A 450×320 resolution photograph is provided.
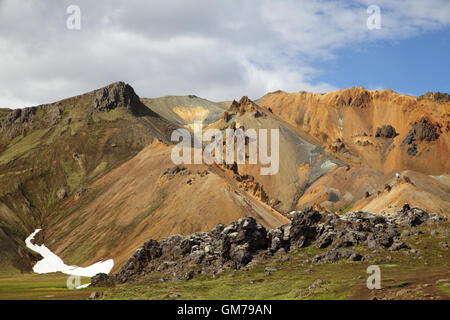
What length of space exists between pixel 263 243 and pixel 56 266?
65.5 metres

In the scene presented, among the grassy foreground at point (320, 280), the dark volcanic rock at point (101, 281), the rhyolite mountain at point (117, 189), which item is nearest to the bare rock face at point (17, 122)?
the rhyolite mountain at point (117, 189)

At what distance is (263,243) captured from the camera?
216ft

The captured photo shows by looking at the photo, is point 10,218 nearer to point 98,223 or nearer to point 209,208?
point 98,223

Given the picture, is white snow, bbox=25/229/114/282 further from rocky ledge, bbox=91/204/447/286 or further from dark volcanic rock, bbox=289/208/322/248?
dark volcanic rock, bbox=289/208/322/248

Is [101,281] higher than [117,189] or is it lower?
lower

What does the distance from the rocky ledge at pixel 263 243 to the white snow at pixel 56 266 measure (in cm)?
2914

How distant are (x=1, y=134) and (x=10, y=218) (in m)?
66.1

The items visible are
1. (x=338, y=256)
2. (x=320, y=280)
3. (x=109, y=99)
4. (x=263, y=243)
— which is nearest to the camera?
(x=320, y=280)

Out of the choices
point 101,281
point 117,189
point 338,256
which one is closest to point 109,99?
point 117,189

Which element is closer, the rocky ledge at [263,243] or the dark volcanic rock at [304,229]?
the rocky ledge at [263,243]

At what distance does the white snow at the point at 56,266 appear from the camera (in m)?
100

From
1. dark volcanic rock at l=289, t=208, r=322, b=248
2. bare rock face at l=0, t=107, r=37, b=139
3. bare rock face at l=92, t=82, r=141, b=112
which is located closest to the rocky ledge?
dark volcanic rock at l=289, t=208, r=322, b=248

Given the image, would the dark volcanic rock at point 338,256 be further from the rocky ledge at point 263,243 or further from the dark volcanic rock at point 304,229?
the dark volcanic rock at point 304,229

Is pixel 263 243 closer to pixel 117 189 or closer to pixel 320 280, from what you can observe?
pixel 320 280
